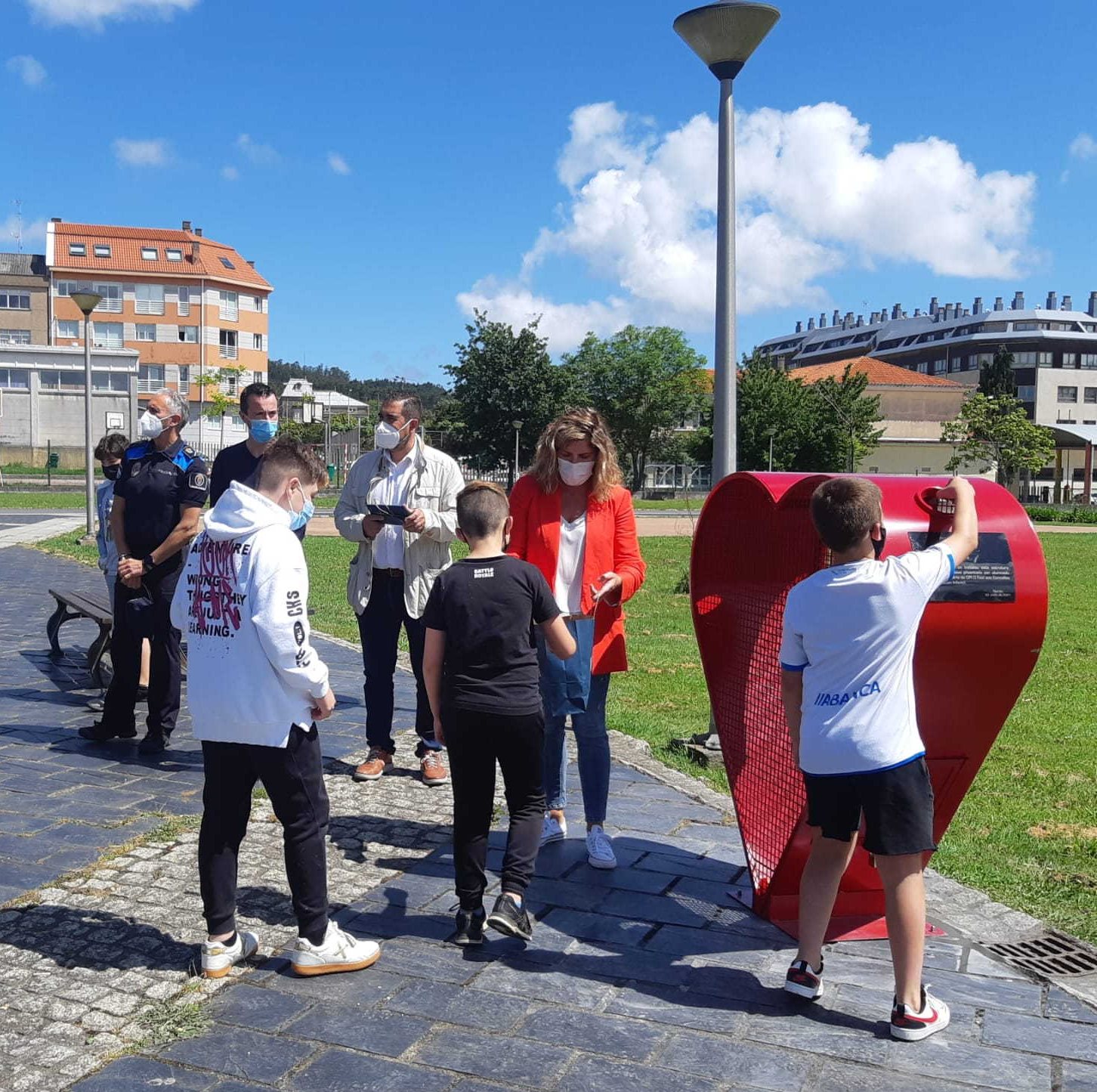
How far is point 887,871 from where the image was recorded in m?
3.30

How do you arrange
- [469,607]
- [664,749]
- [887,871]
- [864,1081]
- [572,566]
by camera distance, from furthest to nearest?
[664,749] < [572,566] < [469,607] < [887,871] < [864,1081]

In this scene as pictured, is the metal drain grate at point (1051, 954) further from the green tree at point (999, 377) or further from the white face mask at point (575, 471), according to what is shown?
the green tree at point (999, 377)

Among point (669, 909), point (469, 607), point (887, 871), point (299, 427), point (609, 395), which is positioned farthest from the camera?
point (609, 395)

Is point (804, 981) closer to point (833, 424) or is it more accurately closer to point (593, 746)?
point (593, 746)

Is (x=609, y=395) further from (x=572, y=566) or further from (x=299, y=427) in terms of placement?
(x=572, y=566)

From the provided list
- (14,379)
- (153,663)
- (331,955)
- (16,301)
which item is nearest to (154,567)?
(153,663)

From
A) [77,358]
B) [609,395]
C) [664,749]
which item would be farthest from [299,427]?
[664,749]

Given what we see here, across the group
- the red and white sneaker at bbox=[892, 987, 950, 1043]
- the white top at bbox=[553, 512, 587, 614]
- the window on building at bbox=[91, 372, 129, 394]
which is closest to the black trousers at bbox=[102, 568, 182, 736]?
the white top at bbox=[553, 512, 587, 614]

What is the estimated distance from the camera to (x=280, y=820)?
3.56 metres

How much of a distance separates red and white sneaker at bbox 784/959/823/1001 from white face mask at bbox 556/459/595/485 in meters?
2.03

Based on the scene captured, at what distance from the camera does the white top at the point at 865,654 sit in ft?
10.6

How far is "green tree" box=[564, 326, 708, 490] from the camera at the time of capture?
80.1 metres

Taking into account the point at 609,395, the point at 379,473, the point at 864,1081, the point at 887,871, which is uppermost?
the point at 609,395

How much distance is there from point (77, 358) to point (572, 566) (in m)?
63.3
